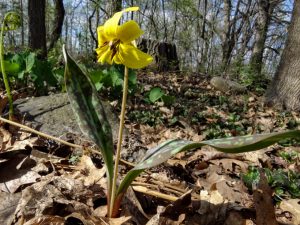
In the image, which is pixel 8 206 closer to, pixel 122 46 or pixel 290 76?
pixel 122 46

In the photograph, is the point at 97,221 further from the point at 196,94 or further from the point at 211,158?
the point at 196,94

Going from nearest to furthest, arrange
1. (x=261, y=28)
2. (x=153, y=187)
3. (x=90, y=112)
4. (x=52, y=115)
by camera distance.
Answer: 1. (x=90, y=112)
2. (x=153, y=187)
3. (x=52, y=115)
4. (x=261, y=28)

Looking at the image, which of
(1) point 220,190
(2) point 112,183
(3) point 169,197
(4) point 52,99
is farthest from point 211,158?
(4) point 52,99

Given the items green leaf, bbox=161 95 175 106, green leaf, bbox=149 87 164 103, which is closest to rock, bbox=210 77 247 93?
green leaf, bbox=161 95 175 106

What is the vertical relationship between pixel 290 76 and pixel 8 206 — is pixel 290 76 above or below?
above

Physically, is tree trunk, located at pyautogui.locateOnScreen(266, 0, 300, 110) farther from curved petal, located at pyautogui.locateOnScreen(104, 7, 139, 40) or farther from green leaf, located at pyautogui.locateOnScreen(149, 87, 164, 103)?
curved petal, located at pyautogui.locateOnScreen(104, 7, 139, 40)

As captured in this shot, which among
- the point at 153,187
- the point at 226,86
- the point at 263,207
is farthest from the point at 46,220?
the point at 226,86
